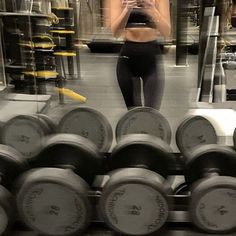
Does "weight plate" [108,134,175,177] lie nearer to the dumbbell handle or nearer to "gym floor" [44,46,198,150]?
the dumbbell handle

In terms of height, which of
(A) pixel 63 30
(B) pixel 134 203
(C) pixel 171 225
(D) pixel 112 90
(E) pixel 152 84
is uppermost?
(A) pixel 63 30

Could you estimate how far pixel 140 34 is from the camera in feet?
6.13

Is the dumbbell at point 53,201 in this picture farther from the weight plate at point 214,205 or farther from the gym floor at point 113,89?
the gym floor at point 113,89

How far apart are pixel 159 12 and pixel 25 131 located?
2.73 ft

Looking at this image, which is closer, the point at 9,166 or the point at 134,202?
the point at 134,202

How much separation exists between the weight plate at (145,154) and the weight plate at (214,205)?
244 mm

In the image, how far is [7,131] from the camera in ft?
4.88

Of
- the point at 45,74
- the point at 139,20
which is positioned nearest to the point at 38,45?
the point at 45,74

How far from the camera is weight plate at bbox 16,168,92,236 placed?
0.96 m

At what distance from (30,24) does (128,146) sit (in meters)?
2.51

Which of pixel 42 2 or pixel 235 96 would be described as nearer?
pixel 235 96

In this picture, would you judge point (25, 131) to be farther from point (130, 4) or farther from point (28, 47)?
point (28, 47)

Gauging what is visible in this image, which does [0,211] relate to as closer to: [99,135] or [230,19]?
[99,135]

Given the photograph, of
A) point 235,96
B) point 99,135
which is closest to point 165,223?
point 99,135
